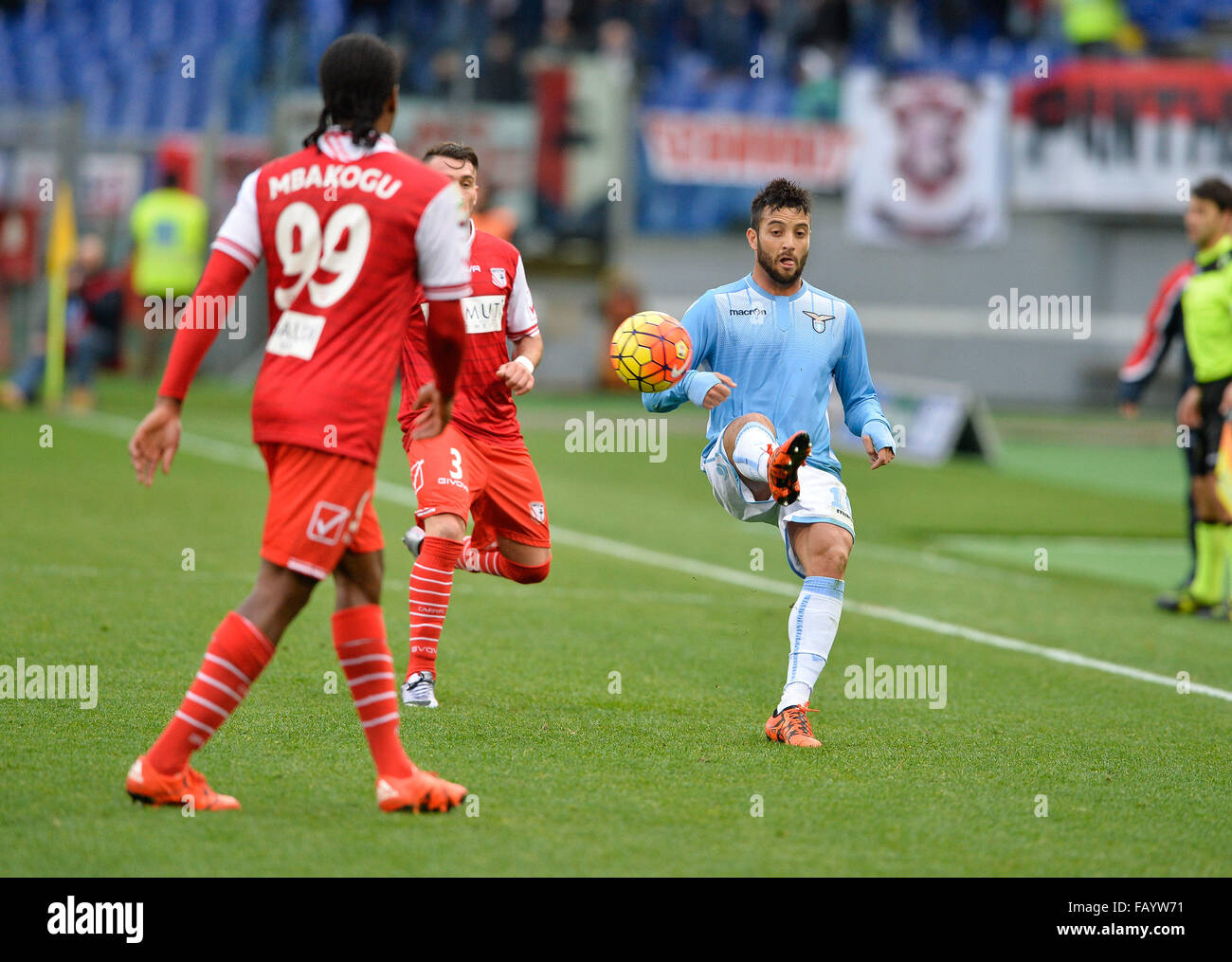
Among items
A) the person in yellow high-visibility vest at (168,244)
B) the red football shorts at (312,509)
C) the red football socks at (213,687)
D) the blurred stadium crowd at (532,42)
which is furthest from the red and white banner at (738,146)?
the red football socks at (213,687)

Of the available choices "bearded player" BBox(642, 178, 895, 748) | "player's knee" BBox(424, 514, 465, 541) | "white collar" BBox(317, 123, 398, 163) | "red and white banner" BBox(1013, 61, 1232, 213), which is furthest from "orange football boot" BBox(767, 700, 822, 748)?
"red and white banner" BBox(1013, 61, 1232, 213)

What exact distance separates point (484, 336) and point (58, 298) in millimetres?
13900

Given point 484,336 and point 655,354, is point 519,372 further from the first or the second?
point 484,336

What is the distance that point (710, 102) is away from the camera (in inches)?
1062

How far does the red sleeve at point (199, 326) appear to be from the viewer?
4605 millimetres

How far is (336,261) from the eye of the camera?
465cm

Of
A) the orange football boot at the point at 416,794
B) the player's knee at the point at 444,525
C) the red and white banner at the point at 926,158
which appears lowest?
the orange football boot at the point at 416,794

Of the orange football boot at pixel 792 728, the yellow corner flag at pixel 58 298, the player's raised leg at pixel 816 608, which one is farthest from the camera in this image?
the yellow corner flag at pixel 58 298

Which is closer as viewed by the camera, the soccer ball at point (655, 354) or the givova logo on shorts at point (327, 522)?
the givova logo on shorts at point (327, 522)

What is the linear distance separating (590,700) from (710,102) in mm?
21632

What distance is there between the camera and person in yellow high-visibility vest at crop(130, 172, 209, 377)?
21.2 metres

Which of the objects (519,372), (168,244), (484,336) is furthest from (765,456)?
(168,244)

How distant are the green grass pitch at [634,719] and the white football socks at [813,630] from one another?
10.5 inches

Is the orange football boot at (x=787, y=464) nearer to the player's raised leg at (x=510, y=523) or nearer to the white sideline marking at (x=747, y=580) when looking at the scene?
the player's raised leg at (x=510, y=523)
